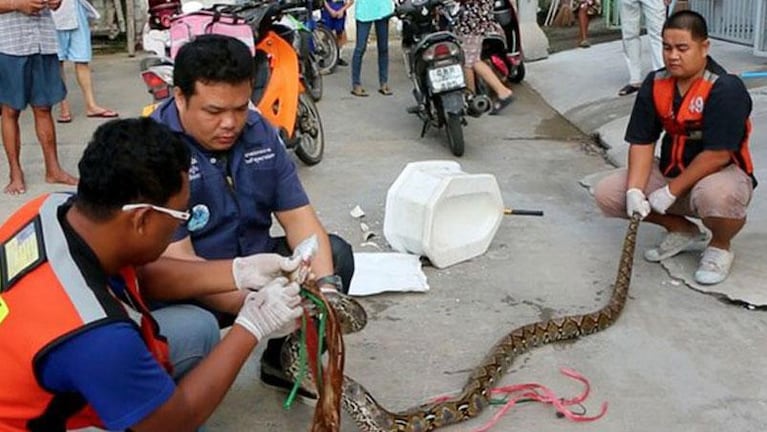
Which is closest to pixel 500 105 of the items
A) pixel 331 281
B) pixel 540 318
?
pixel 540 318

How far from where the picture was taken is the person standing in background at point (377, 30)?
9539mm

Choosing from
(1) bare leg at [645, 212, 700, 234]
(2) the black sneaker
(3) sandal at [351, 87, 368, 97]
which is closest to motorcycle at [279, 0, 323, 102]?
(3) sandal at [351, 87, 368, 97]

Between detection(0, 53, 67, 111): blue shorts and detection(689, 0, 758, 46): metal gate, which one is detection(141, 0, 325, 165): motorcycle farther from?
detection(689, 0, 758, 46): metal gate

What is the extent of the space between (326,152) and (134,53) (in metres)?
5.85

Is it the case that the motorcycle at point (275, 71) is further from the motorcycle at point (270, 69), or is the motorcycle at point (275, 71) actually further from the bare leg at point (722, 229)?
the bare leg at point (722, 229)

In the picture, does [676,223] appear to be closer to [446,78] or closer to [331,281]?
[331,281]

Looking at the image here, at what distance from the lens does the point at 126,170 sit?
2.39 metres

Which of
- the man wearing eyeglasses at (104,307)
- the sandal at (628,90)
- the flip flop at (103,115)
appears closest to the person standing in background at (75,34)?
the flip flop at (103,115)

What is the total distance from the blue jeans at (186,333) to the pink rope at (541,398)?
101cm

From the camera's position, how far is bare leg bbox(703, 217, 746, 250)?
4.79 metres

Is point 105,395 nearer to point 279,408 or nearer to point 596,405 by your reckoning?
point 279,408

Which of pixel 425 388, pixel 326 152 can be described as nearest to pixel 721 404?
pixel 425 388

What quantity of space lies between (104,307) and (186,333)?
2.89 ft

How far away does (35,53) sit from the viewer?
6402mm
